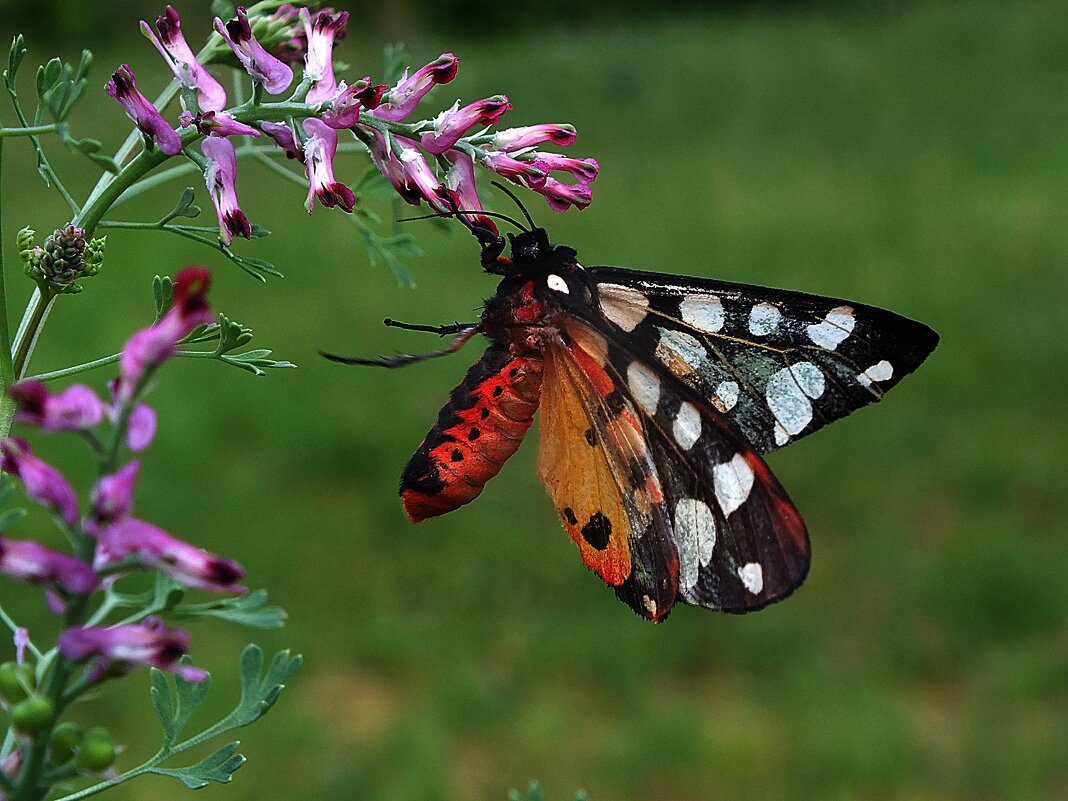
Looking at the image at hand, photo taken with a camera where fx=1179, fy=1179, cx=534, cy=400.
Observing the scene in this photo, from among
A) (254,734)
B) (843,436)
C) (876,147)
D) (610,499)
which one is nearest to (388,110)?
(610,499)

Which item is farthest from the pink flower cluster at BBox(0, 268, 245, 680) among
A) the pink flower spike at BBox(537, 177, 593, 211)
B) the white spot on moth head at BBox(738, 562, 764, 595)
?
the white spot on moth head at BBox(738, 562, 764, 595)

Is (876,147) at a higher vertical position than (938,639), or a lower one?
higher

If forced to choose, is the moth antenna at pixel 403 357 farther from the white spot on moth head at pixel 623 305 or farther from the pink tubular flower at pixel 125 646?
the pink tubular flower at pixel 125 646

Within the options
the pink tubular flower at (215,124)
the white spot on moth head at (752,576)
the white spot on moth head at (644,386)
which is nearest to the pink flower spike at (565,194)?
the pink tubular flower at (215,124)

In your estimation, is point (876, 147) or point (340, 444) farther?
point (876, 147)

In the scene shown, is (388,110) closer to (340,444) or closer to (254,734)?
(254,734)

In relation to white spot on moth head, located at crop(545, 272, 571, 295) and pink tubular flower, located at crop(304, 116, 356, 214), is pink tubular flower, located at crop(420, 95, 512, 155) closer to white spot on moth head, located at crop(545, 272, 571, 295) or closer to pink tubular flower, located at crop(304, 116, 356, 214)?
pink tubular flower, located at crop(304, 116, 356, 214)

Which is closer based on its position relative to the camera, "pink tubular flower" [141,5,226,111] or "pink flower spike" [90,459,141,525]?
"pink flower spike" [90,459,141,525]
